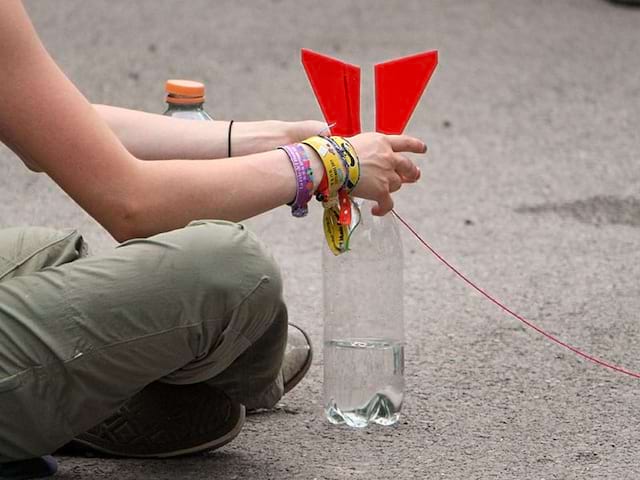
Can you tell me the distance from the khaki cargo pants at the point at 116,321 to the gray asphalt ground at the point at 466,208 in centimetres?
39

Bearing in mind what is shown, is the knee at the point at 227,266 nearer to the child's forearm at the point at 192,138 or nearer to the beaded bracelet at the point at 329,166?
the beaded bracelet at the point at 329,166

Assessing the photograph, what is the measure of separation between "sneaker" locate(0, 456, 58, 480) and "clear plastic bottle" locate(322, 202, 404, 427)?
74 centimetres

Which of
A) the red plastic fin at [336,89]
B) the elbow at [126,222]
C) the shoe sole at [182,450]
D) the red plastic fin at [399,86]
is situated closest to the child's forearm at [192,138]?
the red plastic fin at [336,89]

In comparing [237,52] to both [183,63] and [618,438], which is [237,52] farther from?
[618,438]

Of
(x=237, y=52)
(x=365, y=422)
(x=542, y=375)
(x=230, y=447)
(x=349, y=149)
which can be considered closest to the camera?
(x=349, y=149)

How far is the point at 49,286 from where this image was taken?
93.8 inches

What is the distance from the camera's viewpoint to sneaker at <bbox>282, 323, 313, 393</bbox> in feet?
10.1

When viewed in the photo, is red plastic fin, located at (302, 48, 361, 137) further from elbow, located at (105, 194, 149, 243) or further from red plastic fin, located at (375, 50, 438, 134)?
elbow, located at (105, 194, 149, 243)

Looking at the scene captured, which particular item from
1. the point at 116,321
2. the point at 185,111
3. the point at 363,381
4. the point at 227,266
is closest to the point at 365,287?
the point at 363,381

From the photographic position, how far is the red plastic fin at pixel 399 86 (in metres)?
2.88

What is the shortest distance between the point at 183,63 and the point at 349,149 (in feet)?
15.4

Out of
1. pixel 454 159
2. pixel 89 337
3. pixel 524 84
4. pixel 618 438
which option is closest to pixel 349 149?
pixel 89 337

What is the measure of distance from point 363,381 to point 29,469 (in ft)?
3.02

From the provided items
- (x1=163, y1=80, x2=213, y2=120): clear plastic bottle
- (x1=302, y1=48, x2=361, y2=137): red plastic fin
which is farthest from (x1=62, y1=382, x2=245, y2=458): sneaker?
(x1=163, y1=80, x2=213, y2=120): clear plastic bottle
